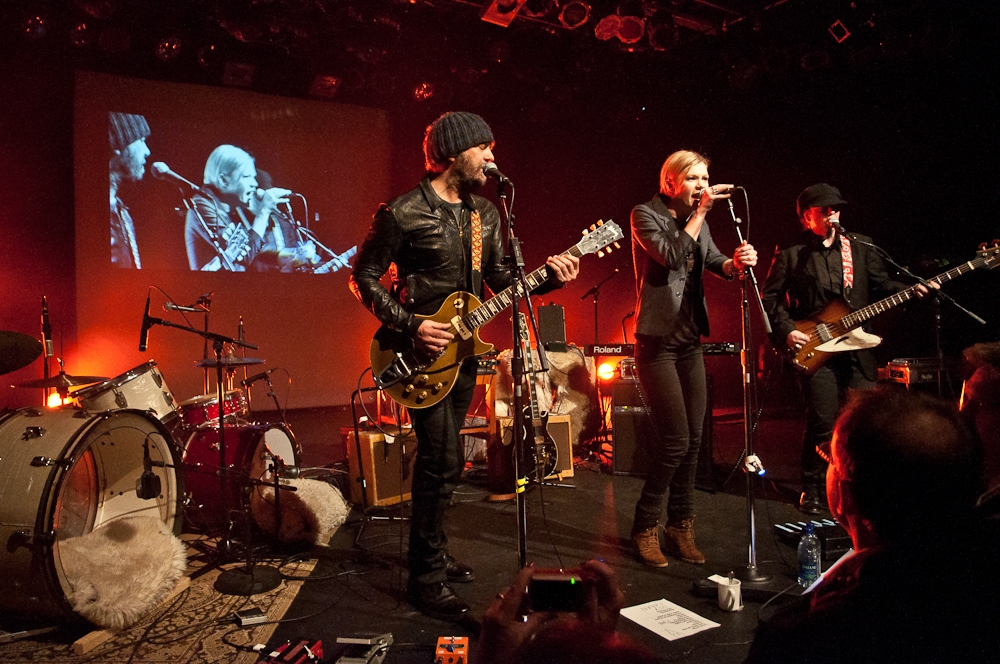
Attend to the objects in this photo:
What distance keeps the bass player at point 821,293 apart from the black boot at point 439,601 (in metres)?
3.01

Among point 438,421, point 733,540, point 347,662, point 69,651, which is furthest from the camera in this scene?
point 733,540

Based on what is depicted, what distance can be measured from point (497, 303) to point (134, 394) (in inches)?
109

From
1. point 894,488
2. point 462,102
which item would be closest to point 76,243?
point 462,102

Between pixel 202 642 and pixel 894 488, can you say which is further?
pixel 202 642

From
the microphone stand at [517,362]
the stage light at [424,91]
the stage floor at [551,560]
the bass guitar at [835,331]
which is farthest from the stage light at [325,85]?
the microphone stand at [517,362]

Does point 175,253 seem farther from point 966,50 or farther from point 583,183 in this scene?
point 966,50

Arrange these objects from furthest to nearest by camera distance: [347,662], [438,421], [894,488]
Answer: [438,421] → [347,662] → [894,488]

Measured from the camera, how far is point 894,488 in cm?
119

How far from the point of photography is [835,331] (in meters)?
4.91

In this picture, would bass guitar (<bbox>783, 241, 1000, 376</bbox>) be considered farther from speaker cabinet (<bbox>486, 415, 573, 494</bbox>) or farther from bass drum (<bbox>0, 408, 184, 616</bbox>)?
bass drum (<bbox>0, 408, 184, 616</bbox>)

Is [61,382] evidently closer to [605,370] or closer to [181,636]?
[181,636]

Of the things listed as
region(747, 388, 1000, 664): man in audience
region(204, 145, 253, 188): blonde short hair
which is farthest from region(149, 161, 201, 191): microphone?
region(747, 388, 1000, 664): man in audience

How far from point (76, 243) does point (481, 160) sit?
7.40 metres

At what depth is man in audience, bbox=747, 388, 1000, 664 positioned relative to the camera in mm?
1001
